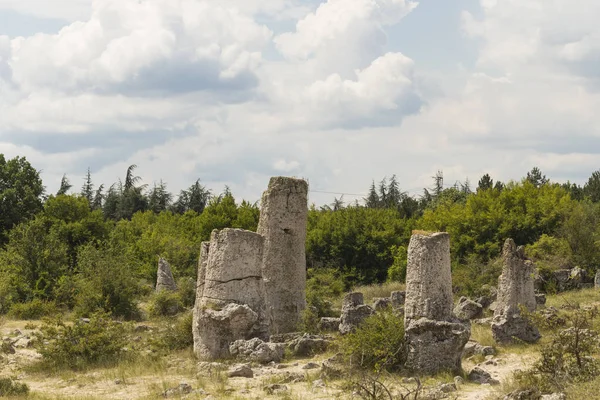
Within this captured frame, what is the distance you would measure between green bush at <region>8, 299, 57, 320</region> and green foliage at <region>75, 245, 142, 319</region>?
87 centimetres

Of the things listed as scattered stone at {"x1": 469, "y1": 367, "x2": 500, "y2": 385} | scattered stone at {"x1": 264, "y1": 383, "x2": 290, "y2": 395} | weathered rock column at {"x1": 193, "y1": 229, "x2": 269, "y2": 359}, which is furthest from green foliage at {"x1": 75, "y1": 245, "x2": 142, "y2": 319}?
scattered stone at {"x1": 469, "y1": 367, "x2": 500, "y2": 385}

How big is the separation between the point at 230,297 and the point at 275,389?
12.9ft

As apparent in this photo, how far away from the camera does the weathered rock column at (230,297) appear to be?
16828 mm

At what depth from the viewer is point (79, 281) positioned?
2617 cm

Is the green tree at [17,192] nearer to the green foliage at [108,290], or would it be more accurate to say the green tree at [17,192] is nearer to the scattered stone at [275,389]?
the green foliage at [108,290]

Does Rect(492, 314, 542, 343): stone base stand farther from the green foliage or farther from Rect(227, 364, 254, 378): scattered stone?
the green foliage

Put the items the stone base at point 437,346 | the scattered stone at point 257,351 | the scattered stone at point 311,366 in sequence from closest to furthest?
1. the stone base at point 437,346
2. the scattered stone at point 311,366
3. the scattered stone at point 257,351

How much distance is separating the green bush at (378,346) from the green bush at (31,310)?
44.1 feet

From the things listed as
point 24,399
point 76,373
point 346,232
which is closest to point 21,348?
point 76,373

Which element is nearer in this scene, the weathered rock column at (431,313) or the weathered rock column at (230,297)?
the weathered rock column at (431,313)

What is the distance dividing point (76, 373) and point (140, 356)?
148 cm

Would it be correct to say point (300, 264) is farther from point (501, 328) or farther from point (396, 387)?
point (396, 387)

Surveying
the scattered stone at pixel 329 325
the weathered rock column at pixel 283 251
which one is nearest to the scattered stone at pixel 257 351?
the weathered rock column at pixel 283 251

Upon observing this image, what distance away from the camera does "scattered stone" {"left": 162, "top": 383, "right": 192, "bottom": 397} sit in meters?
13.3
